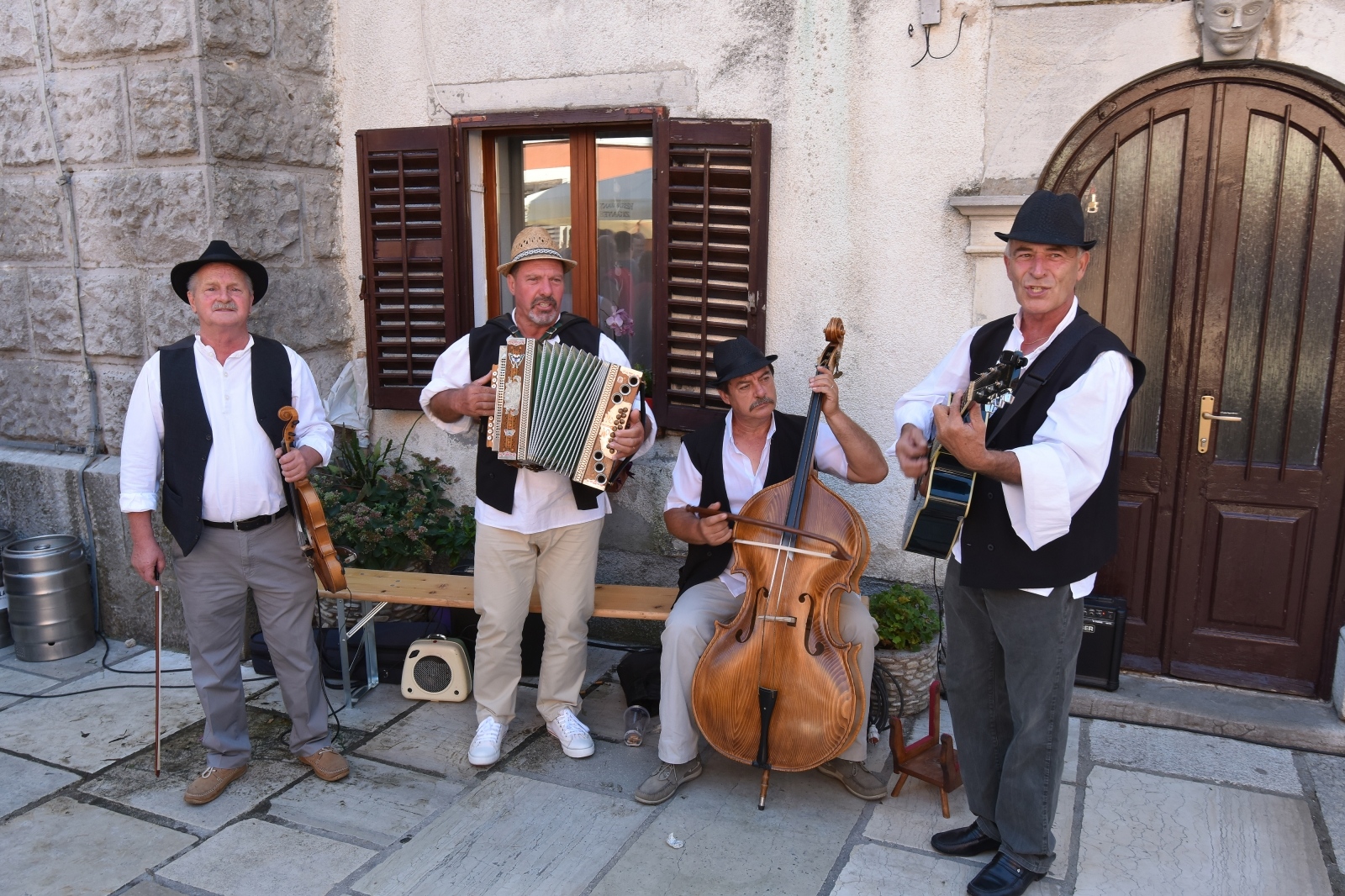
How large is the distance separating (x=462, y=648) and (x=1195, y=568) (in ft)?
9.91

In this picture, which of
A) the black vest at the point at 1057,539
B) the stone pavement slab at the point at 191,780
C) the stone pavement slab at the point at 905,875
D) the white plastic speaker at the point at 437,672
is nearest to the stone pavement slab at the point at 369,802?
the stone pavement slab at the point at 191,780

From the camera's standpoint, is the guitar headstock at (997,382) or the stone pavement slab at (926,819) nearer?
the guitar headstock at (997,382)

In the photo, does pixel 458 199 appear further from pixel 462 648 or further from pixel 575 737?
pixel 575 737

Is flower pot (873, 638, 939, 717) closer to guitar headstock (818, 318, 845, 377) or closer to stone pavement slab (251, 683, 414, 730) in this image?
guitar headstock (818, 318, 845, 377)

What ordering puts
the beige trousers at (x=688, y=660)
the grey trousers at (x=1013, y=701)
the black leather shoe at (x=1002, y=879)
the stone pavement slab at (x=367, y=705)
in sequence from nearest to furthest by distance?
the grey trousers at (x=1013, y=701) < the black leather shoe at (x=1002, y=879) < the beige trousers at (x=688, y=660) < the stone pavement slab at (x=367, y=705)

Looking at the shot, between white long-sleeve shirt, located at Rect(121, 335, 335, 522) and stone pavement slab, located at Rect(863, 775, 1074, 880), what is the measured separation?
2.36 meters

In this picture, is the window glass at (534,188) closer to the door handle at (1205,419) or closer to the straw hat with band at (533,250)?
the straw hat with band at (533,250)

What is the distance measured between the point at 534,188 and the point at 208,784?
3.06 meters

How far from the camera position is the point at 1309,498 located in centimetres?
389

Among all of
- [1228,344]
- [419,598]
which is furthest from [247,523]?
[1228,344]

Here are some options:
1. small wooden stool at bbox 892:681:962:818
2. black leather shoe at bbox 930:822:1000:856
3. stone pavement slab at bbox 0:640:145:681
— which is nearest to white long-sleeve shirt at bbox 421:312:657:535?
small wooden stool at bbox 892:681:962:818

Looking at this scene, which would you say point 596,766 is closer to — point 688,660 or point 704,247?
point 688,660

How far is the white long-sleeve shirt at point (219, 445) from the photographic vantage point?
3480 mm

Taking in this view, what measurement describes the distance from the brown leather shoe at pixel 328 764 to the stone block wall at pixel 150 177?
6.90 ft
